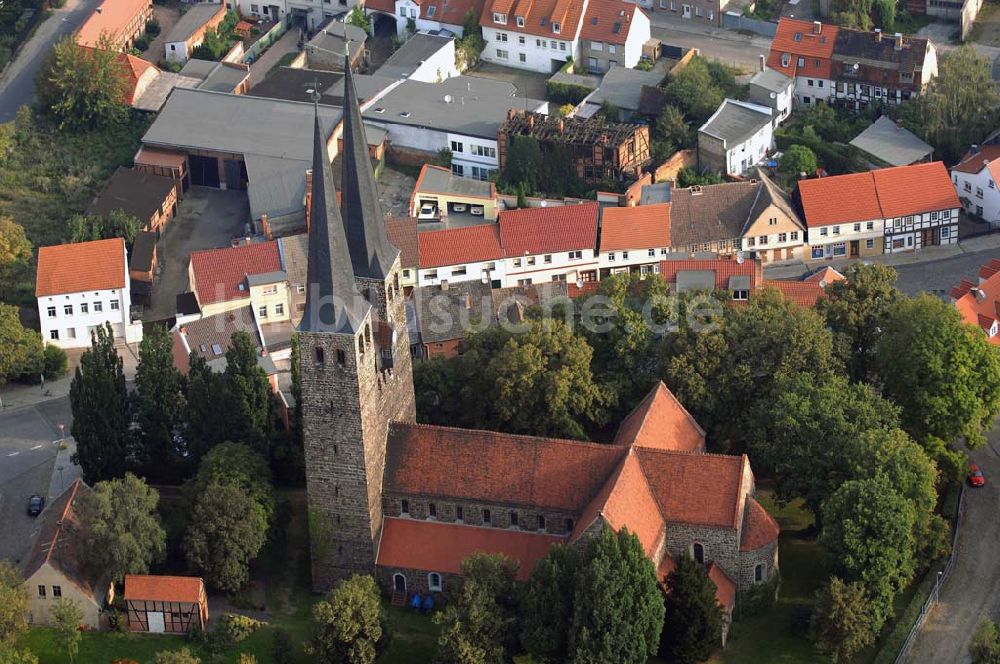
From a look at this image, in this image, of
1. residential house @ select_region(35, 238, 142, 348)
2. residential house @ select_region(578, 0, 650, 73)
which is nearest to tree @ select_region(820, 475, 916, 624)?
residential house @ select_region(35, 238, 142, 348)

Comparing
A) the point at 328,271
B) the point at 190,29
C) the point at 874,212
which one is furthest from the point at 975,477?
the point at 190,29

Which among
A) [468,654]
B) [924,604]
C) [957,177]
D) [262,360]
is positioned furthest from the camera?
[957,177]

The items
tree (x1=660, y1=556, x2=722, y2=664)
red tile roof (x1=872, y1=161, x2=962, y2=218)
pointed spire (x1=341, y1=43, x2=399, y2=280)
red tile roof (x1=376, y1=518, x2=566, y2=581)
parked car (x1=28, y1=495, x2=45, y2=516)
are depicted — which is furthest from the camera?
red tile roof (x1=872, y1=161, x2=962, y2=218)

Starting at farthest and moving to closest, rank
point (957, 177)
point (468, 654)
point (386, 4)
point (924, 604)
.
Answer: point (386, 4) → point (957, 177) → point (924, 604) → point (468, 654)

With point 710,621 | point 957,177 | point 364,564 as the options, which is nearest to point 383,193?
point 957,177

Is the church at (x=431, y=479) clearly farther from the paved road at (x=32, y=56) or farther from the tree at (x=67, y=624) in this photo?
the paved road at (x=32, y=56)

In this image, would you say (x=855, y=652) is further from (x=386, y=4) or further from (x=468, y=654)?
(x=386, y=4)

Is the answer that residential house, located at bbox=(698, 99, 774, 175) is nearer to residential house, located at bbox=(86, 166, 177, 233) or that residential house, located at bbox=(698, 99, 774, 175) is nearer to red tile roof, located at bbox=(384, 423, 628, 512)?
residential house, located at bbox=(86, 166, 177, 233)

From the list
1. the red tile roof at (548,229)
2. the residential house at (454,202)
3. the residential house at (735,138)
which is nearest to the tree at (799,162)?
the residential house at (735,138)
